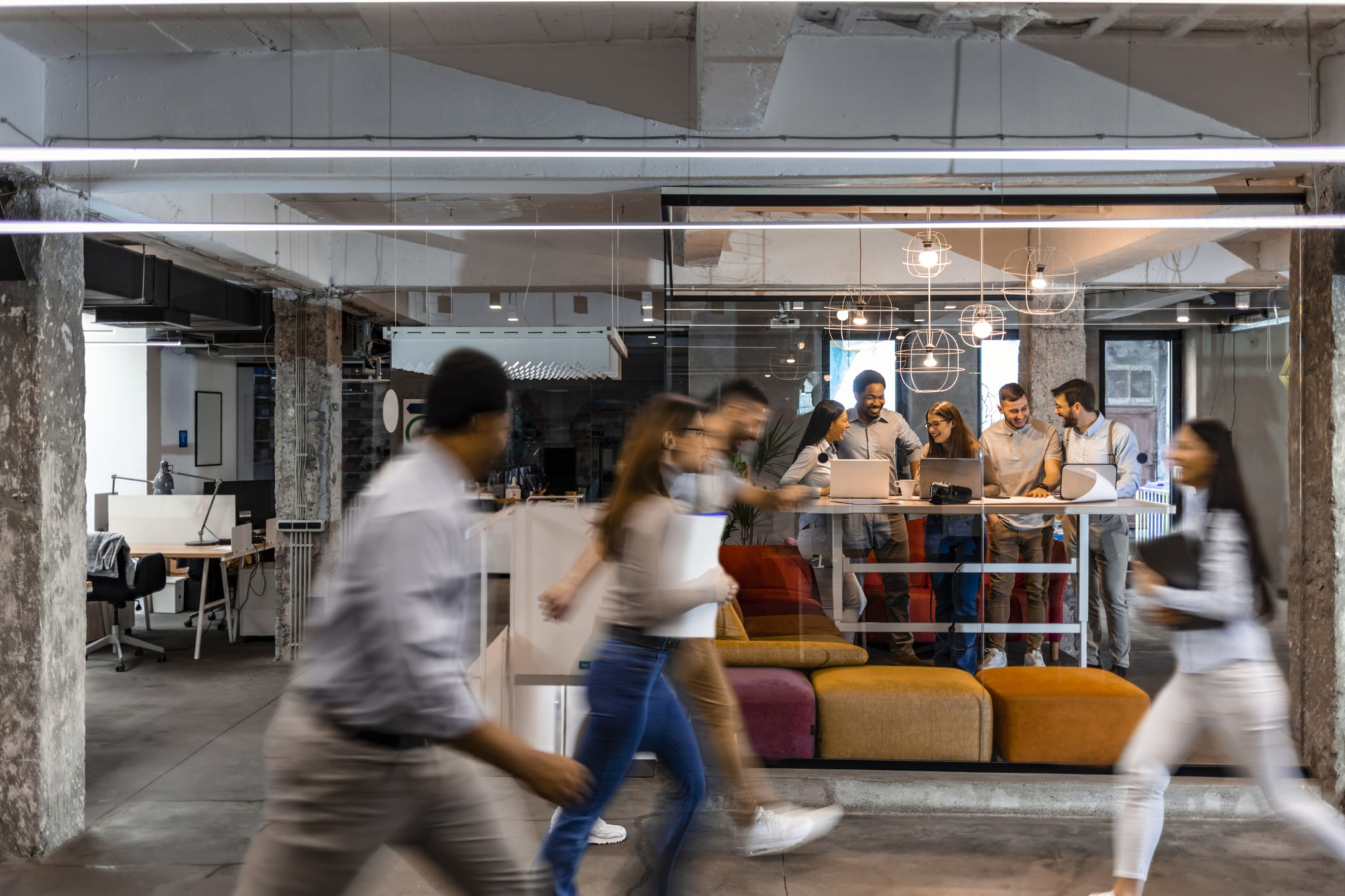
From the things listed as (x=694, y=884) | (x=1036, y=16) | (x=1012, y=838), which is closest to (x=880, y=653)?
(x=1012, y=838)

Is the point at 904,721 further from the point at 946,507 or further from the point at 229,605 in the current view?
the point at 229,605

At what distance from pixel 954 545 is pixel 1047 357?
1037 millimetres

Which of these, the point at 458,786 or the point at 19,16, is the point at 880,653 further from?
the point at 19,16

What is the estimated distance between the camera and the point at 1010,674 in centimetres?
471

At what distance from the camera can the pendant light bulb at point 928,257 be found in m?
4.89

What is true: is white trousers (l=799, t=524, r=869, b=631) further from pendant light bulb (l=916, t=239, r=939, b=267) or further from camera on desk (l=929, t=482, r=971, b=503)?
pendant light bulb (l=916, t=239, r=939, b=267)

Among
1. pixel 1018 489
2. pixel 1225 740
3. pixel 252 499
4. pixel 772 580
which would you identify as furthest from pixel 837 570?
pixel 252 499

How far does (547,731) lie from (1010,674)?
7.34ft

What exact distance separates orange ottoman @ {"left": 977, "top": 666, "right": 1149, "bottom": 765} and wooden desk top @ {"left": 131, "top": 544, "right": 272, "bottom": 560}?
641 cm

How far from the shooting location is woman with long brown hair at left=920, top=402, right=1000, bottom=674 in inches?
192

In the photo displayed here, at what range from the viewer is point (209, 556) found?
320 inches

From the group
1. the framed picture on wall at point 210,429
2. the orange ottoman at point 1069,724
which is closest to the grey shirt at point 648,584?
the orange ottoman at point 1069,724

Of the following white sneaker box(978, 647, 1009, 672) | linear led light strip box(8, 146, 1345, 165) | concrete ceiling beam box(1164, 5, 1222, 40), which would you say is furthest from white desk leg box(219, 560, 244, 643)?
concrete ceiling beam box(1164, 5, 1222, 40)

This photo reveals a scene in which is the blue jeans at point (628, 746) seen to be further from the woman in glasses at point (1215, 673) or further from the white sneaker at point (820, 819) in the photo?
the woman in glasses at point (1215, 673)
